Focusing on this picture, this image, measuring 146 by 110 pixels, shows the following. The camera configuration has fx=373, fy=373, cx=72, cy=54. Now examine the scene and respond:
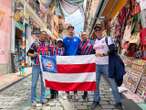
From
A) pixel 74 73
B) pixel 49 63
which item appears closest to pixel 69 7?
pixel 49 63

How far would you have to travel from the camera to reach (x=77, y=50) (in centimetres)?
882

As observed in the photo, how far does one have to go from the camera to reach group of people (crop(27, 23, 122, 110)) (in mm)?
7660

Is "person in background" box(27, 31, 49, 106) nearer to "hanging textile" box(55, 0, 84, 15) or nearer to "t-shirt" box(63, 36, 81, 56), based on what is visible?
"t-shirt" box(63, 36, 81, 56)

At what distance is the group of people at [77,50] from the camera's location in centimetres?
766

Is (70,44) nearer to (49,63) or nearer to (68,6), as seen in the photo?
(49,63)

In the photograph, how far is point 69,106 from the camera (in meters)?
8.22

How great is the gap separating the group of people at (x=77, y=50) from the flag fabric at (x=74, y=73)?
0.20 meters

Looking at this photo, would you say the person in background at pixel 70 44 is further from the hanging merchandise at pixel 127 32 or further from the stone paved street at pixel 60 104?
the hanging merchandise at pixel 127 32

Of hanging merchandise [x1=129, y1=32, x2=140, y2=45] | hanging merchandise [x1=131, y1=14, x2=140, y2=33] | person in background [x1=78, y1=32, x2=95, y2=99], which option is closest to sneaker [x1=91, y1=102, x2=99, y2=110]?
person in background [x1=78, y1=32, x2=95, y2=99]

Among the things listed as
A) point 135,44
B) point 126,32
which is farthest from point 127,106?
point 126,32

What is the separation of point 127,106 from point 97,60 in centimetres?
117

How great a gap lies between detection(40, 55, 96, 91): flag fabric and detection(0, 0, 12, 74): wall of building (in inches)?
473

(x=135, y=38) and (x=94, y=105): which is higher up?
(x=135, y=38)

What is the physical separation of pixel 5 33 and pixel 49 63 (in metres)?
12.8
